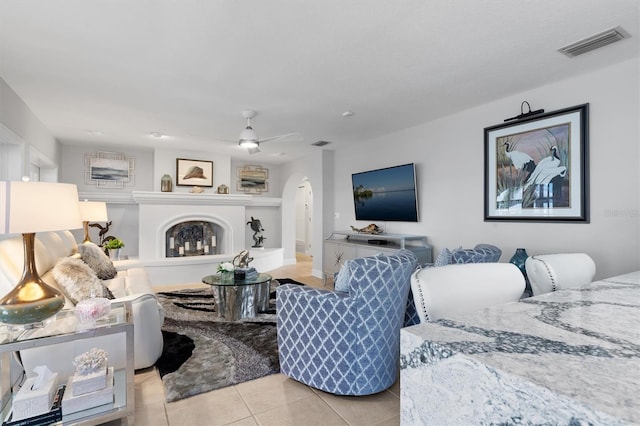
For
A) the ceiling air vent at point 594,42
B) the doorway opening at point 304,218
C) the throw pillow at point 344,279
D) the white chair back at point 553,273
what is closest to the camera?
the white chair back at point 553,273

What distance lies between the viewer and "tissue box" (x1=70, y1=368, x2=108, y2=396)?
177cm

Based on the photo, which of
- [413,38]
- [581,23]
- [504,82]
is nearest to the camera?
[581,23]

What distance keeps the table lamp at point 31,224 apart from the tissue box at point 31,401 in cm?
35

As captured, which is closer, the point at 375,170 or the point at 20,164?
the point at 20,164

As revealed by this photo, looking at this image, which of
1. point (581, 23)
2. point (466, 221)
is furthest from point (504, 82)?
point (466, 221)

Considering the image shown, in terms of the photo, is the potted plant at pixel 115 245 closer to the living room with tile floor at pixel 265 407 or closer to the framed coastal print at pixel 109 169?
the framed coastal print at pixel 109 169

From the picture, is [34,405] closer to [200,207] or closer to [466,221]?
[466,221]

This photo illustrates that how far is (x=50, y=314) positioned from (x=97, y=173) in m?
5.14

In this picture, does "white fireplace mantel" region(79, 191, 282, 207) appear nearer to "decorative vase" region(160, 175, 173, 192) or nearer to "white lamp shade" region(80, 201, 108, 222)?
"decorative vase" region(160, 175, 173, 192)

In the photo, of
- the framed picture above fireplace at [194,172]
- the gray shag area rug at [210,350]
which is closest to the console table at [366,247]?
the gray shag area rug at [210,350]

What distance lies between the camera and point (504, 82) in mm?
3059

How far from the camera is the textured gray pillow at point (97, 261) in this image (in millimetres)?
3582

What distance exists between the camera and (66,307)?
2.19m

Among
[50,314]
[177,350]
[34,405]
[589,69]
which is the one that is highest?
[589,69]
